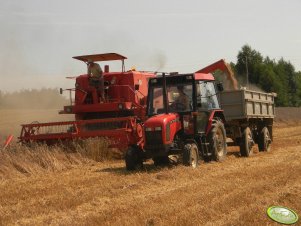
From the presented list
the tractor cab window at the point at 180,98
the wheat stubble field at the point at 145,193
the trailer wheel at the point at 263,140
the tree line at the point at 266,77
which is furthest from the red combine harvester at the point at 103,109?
the tree line at the point at 266,77

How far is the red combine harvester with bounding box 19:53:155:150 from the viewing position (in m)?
12.7

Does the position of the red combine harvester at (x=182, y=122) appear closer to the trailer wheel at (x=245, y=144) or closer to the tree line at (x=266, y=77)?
the trailer wheel at (x=245, y=144)

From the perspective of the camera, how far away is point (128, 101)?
13789 millimetres

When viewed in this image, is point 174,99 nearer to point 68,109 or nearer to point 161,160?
point 161,160

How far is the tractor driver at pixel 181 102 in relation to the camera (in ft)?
35.5

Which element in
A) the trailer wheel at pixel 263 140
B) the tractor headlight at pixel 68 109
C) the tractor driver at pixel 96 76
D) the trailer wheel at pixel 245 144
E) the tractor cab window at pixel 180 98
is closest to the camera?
the tractor cab window at pixel 180 98

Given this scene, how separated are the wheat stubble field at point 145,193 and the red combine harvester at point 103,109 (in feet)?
5.32

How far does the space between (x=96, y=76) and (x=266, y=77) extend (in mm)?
52027

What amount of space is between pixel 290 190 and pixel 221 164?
12.0 ft

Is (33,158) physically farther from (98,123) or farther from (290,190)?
(290,190)

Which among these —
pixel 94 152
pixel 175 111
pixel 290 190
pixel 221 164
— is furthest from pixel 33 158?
pixel 290 190

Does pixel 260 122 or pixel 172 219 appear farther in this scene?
pixel 260 122

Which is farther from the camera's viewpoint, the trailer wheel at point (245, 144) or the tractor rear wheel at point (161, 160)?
the trailer wheel at point (245, 144)

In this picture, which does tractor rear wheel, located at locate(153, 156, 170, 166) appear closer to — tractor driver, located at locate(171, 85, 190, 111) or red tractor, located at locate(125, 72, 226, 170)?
red tractor, located at locate(125, 72, 226, 170)
